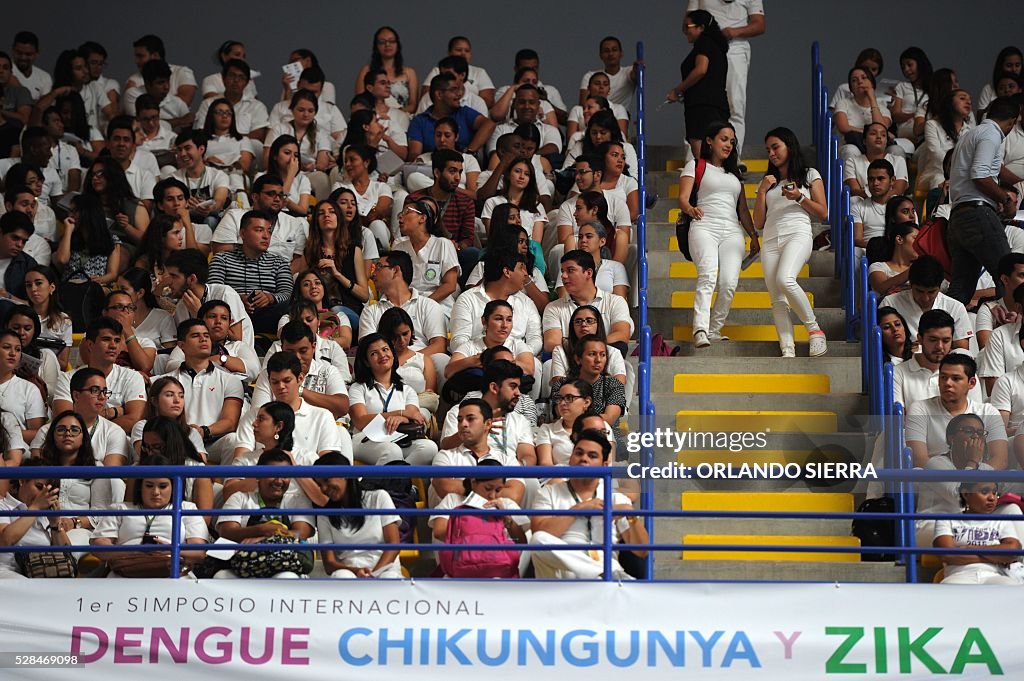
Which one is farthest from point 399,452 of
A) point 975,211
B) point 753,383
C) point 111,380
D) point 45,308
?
point 975,211

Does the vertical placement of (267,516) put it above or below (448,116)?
below

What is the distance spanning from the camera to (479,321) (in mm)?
9430

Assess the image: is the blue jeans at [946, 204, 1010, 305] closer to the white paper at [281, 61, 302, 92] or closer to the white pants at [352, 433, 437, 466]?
Result: the white pants at [352, 433, 437, 466]

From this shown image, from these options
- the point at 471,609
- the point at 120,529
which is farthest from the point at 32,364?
the point at 471,609

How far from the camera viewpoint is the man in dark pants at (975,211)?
985 centimetres

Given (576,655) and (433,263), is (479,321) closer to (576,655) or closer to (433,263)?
(433,263)

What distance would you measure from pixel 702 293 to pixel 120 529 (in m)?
3.63

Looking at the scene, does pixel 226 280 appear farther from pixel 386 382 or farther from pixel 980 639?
pixel 980 639

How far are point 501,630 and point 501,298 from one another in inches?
115

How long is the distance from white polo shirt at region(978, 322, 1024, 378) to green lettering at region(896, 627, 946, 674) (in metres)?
2.63

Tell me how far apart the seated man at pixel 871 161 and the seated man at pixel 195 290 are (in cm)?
430

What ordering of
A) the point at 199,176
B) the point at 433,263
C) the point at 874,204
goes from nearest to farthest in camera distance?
the point at 433,263, the point at 874,204, the point at 199,176

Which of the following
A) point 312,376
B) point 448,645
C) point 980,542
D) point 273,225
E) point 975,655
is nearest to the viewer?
point 975,655

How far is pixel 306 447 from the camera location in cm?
823
